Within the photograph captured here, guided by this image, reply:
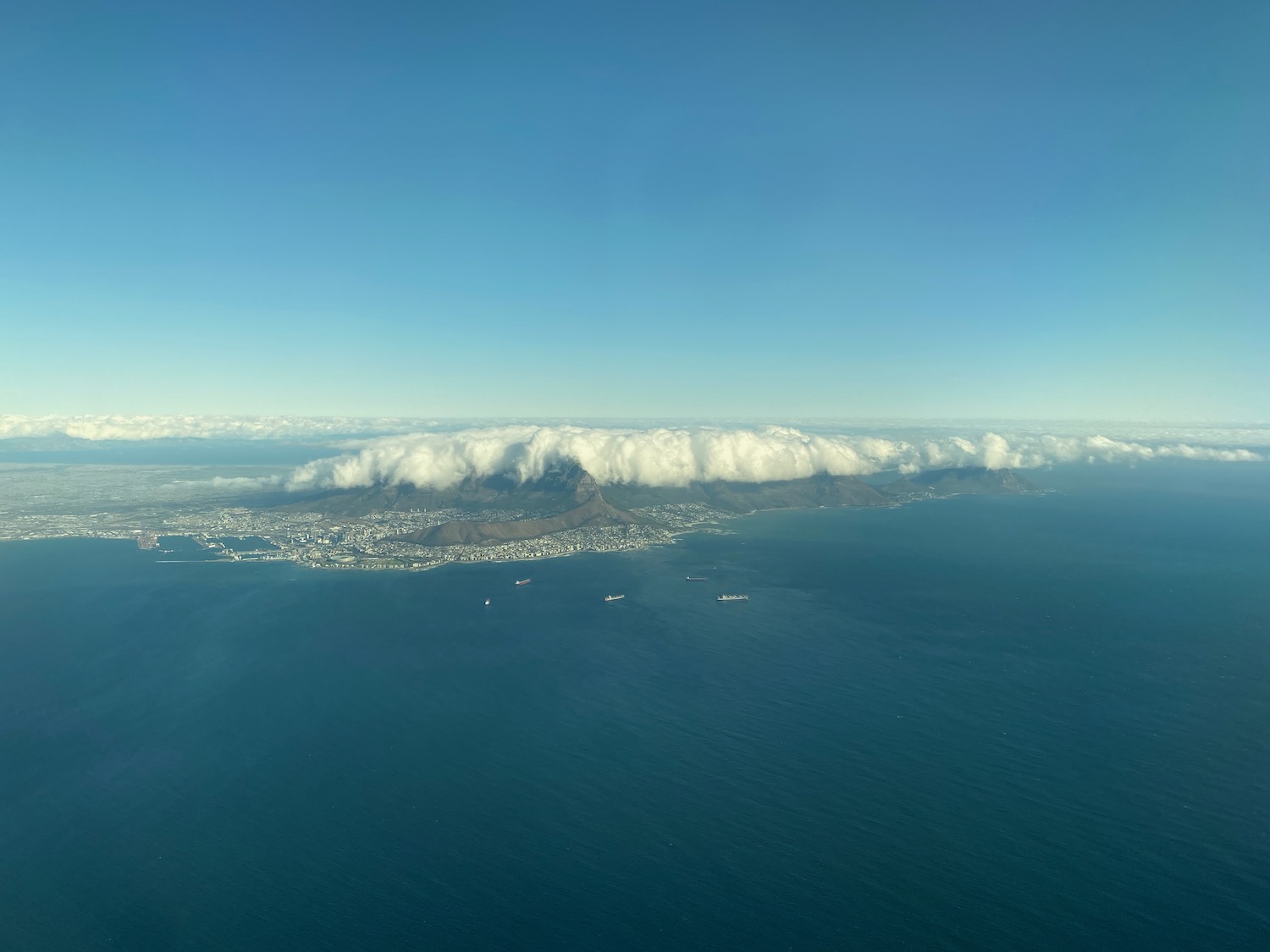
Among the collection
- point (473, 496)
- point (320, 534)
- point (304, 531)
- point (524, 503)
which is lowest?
point (320, 534)

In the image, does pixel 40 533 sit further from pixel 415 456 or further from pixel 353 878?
pixel 353 878

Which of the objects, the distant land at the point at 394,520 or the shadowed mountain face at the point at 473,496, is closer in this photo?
the distant land at the point at 394,520

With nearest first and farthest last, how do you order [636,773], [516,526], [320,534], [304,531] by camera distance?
[636,773] → [320,534] → [304,531] → [516,526]

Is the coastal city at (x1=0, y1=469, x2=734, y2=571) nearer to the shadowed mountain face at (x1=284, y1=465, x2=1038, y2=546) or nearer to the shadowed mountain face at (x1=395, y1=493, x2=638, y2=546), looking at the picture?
the shadowed mountain face at (x1=395, y1=493, x2=638, y2=546)

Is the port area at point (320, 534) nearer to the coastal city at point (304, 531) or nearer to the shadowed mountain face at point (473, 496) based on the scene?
the coastal city at point (304, 531)

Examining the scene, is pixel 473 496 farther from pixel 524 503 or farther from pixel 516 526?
pixel 516 526

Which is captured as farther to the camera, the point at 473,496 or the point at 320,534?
the point at 473,496

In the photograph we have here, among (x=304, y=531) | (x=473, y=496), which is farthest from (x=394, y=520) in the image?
(x=473, y=496)

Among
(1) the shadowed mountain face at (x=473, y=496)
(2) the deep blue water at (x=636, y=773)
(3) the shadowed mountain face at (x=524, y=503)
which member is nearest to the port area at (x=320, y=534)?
(3) the shadowed mountain face at (x=524, y=503)
